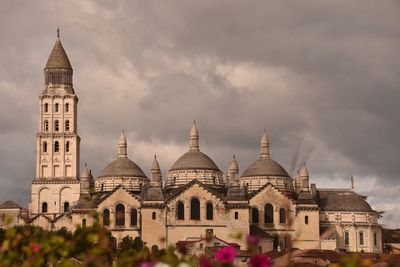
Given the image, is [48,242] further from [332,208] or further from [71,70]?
[71,70]

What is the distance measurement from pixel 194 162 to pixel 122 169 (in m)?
8.10

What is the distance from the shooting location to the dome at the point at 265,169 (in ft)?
363

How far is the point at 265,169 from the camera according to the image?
364ft

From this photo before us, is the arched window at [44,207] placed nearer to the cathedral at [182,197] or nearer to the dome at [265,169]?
the cathedral at [182,197]

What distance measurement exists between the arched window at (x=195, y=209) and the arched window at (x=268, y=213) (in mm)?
7796

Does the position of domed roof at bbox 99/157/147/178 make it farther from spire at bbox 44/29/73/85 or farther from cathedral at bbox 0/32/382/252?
spire at bbox 44/29/73/85

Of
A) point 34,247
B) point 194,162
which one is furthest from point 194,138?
point 34,247

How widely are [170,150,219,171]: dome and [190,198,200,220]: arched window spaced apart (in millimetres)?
8206

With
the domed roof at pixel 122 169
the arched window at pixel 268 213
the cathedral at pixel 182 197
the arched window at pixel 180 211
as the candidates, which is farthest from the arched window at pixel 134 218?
the arched window at pixel 268 213

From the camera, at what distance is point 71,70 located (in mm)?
120438

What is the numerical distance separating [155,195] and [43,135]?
22751mm

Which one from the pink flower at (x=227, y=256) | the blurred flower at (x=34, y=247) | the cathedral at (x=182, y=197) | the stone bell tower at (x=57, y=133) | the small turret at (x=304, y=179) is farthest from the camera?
the stone bell tower at (x=57, y=133)

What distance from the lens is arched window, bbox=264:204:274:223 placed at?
104 m

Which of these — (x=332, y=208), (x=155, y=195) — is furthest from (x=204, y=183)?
(x=332, y=208)
